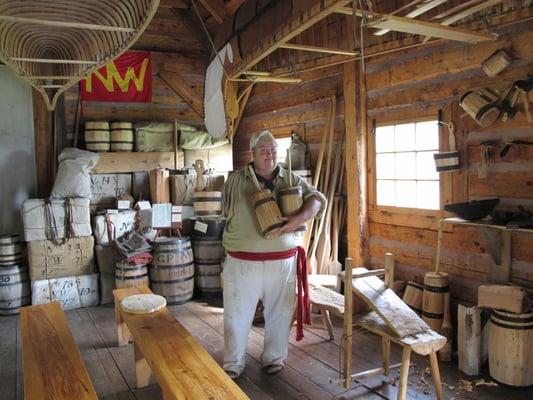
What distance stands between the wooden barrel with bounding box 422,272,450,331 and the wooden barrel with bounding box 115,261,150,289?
2.95 m

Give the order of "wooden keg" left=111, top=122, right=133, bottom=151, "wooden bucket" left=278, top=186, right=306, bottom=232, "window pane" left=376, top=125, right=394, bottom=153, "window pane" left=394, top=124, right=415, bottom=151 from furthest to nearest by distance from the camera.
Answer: "wooden keg" left=111, top=122, right=133, bottom=151 → "window pane" left=376, top=125, right=394, bottom=153 → "window pane" left=394, top=124, right=415, bottom=151 → "wooden bucket" left=278, top=186, right=306, bottom=232

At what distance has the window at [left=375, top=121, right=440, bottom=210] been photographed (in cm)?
436

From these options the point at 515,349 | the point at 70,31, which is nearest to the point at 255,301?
the point at 515,349

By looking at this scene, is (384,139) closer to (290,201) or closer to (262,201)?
(290,201)

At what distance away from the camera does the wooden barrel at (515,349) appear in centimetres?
329

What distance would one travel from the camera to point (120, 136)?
6234 millimetres

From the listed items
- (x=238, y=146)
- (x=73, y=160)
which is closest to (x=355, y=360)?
(x=73, y=160)

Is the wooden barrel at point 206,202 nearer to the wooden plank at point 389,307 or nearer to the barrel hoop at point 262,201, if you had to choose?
the barrel hoop at point 262,201

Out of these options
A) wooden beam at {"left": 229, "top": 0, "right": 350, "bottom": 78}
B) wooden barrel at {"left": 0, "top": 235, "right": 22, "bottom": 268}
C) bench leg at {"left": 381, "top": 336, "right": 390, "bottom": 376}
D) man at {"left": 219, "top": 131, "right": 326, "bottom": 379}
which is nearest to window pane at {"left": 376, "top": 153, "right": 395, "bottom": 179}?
man at {"left": 219, "top": 131, "right": 326, "bottom": 379}

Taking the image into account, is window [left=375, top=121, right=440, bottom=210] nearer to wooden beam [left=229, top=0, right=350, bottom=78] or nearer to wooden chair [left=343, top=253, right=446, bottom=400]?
wooden chair [left=343, top=253, right=446, bottom=400]

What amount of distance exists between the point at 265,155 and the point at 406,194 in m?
1.81

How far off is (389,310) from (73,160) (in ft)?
13.3

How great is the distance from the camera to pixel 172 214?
19.2 ft

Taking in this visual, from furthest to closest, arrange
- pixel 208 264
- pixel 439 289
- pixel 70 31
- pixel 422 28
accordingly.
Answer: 1. pixel 208 264
2. pixel 439 289
3. pixel 70 31
4. pixel 422 28
